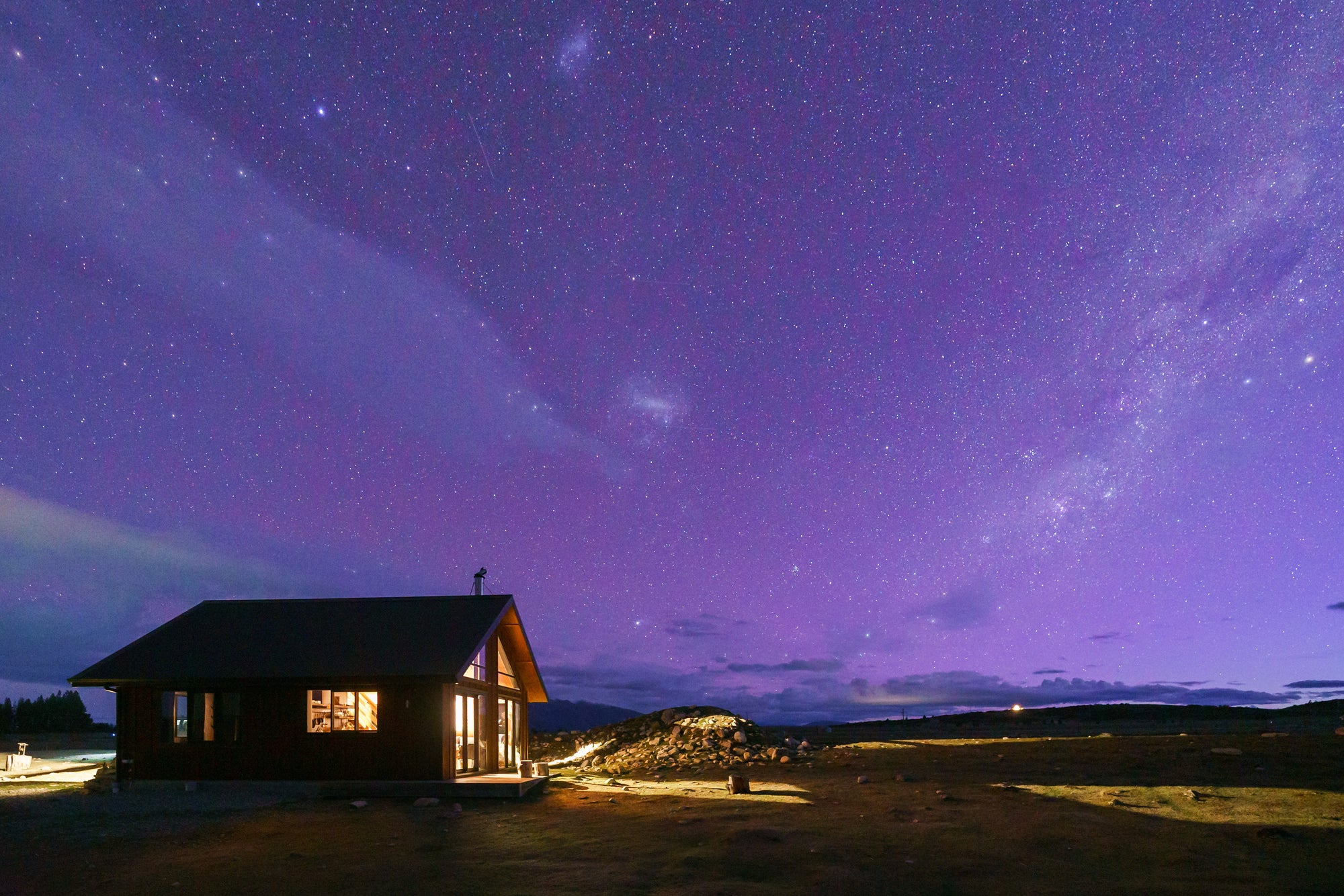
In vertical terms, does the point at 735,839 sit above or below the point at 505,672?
below

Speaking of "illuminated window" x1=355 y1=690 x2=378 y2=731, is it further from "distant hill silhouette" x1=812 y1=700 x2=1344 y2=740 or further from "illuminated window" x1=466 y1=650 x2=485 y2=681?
"distant hill silhouette" x1=812 y1=700 x2=1344 y2=740

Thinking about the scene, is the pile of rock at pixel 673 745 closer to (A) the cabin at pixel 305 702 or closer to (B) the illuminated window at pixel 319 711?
(A) the cabin at pixel 305 702

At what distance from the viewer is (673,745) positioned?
3747cm

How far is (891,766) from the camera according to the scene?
30328 mm

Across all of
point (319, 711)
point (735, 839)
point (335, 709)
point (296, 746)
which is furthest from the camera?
point (335, 709)

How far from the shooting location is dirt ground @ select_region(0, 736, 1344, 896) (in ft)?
Answer: 38.5

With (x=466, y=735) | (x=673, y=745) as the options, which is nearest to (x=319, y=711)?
(x=466, y=735)

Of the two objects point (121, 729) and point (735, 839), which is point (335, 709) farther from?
point (735, 839)

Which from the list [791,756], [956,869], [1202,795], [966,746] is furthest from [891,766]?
[956,869]

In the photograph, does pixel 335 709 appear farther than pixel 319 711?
Yes

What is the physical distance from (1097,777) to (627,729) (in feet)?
79.0

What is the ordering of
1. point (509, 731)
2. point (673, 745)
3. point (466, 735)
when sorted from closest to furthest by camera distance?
point (466, 735)
point (509, 731)
point (673, 745)

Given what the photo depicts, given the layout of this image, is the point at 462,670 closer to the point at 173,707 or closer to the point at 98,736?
the point at 173,707

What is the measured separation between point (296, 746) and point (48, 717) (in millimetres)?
65537
